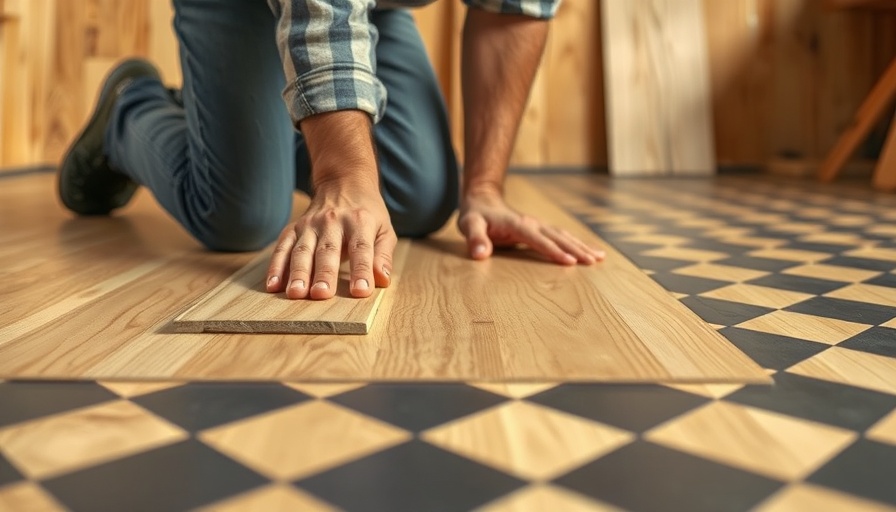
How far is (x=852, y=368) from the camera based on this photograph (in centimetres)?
71

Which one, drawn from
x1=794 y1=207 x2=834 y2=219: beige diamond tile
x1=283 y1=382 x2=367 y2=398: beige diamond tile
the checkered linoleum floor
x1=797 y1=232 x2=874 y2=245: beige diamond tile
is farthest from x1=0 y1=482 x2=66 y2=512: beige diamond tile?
x1=794 y1=207 x2=834 y2=219: beige diamond tile

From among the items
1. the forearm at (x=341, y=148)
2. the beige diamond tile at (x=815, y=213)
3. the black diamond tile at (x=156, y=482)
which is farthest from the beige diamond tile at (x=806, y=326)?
the beige diamond tile at (x=815, y=213)

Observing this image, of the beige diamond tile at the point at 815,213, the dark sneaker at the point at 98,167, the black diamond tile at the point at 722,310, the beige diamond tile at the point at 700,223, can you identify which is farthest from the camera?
the beige diamond tile at the point at 815,213

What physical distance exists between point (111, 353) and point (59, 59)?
8.55 ft

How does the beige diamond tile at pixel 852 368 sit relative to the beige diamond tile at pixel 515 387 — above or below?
below

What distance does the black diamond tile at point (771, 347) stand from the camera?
2.37ft

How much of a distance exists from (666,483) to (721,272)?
2.44 feet

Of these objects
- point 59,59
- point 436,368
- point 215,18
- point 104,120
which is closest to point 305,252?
point 436,368

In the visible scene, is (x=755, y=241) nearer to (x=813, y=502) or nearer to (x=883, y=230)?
(x=883, y=230)

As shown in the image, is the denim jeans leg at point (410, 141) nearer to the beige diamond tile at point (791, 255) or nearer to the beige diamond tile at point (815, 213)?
the beige diamond tile at point (791, 255)

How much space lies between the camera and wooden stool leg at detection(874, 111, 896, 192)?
2434 millimetres

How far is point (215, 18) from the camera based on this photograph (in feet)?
3.90

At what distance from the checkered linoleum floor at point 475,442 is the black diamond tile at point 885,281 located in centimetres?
30

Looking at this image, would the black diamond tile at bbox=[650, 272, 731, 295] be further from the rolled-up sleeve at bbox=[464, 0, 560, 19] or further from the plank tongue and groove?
the plank tongue and groove
